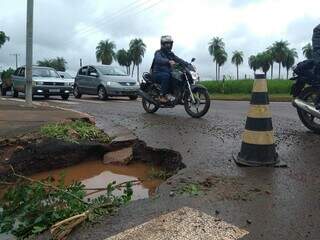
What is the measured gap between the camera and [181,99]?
10414 mm

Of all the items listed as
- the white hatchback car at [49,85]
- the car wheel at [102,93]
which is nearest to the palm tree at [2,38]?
the white hatchback car at [49,85]

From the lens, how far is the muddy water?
5348 mm

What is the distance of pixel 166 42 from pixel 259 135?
581cm

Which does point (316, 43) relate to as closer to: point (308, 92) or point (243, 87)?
point (308, 92)

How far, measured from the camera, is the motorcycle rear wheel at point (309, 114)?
7.55m

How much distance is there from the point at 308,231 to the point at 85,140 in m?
4.22

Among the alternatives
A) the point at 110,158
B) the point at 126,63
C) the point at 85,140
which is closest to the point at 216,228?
the point at 110,158

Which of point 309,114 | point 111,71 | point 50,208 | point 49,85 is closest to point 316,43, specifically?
point 309,114

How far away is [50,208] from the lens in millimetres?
4008

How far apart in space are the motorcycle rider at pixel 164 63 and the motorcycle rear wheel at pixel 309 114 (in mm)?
3348

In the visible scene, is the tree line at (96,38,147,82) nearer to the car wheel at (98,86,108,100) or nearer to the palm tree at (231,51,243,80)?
the palm tree at (231,51,243,80)

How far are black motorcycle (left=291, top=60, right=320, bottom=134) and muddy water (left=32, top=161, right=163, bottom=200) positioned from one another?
281cm

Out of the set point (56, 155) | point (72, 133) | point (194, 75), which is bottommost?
point (56, 155)

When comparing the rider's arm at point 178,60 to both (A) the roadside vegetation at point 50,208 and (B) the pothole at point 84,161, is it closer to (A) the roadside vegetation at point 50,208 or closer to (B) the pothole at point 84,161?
(B) the pothole at point 84,161
